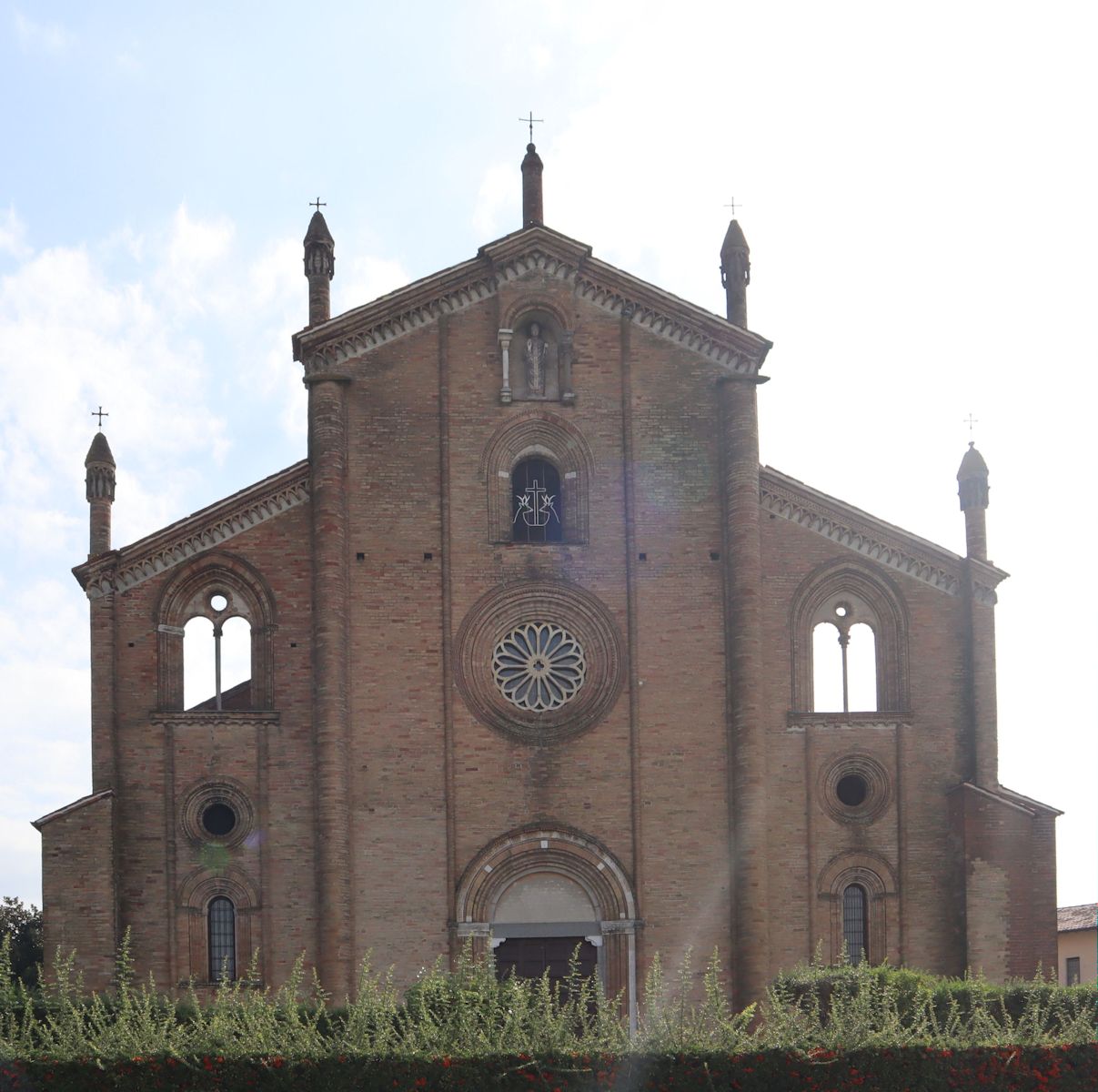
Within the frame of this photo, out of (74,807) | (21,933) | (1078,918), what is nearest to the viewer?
(74,807)

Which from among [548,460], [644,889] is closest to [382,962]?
[644,889]

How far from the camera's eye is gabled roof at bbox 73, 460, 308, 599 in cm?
2745

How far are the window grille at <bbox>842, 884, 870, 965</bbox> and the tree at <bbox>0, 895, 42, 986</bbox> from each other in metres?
19.2

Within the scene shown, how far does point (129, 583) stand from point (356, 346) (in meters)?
6.03

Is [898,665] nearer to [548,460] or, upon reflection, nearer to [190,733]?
[548,460]

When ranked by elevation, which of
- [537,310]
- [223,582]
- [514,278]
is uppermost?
[514,278]

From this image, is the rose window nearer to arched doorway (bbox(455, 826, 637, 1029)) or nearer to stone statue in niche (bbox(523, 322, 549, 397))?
arched doorway (bbox(455, 826, 637, 1029))

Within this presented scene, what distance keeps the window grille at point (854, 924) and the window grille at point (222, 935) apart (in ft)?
35.8

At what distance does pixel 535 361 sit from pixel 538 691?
6.25 metres

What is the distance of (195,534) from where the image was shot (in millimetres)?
27734

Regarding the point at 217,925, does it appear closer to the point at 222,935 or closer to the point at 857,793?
the point at 222,935

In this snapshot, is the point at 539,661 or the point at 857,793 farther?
the point at 857,793

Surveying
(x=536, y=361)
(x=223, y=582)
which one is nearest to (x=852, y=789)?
(x=536, y=361)

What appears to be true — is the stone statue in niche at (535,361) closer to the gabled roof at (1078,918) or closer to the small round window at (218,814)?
the small round window at (218,814)
